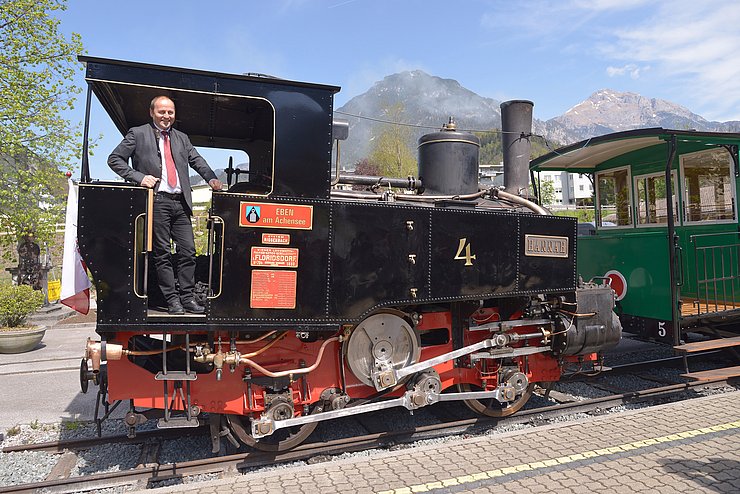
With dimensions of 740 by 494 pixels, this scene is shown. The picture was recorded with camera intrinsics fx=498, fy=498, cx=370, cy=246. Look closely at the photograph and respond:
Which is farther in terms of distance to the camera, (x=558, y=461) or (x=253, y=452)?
(x=253, y=452)

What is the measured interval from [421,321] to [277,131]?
2171 millimetres

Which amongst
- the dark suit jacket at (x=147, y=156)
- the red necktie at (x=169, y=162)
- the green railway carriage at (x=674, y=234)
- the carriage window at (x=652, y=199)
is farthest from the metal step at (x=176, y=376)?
the carriage window at (x=652, y=199)

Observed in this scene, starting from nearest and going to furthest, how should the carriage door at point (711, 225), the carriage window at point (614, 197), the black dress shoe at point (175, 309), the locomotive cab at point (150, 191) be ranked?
1. the locomotive cab at point (150, 191)
2. the black dress shoe at point (175, 309)
3. the carriage door at point (711, 225)
4. the carriage window at point (614, 197)

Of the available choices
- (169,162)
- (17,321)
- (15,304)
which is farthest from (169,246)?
(17,321)

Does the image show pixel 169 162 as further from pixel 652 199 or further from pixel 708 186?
pixel 708 186

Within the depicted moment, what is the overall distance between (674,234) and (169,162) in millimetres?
5774

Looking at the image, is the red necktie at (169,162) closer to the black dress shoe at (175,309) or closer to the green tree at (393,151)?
the black dress shoe at (175,309)

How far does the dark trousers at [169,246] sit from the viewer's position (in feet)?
12.2

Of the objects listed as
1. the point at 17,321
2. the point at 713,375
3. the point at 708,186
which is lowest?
the point at 713,375

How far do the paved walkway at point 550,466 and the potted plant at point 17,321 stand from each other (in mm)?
7471

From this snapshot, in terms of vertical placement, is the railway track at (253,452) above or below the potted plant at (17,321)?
below

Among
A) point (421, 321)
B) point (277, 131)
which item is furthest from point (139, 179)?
point (421, 321)

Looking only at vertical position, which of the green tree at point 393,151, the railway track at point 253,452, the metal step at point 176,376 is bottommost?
the railway track at point 253,452

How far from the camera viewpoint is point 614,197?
779 centimetres
